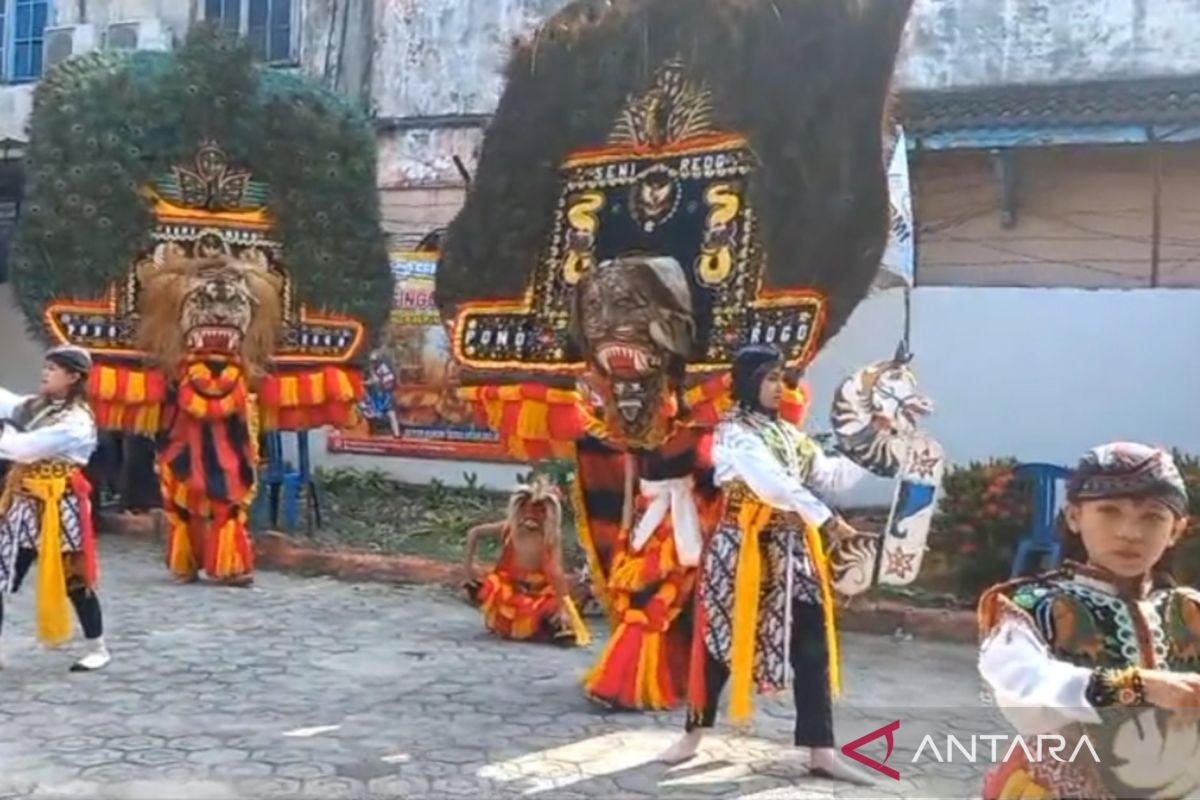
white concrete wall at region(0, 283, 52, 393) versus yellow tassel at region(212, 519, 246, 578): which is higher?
white concrete wall at region(0, 283, 52, 393)

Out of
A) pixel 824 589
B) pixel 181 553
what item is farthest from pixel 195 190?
pixel 824 589

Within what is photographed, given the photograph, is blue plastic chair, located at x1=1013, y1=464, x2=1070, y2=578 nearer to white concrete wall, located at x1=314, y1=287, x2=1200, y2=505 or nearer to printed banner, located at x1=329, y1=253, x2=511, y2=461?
white concrete wall, located at x1=314, y1=287, x2=1200, y2=505

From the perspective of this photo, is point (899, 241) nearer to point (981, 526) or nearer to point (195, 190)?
point (981, 526)

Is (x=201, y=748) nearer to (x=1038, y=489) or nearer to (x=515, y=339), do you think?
(x=515, y=339)

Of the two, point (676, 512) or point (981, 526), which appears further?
point (981, 526)

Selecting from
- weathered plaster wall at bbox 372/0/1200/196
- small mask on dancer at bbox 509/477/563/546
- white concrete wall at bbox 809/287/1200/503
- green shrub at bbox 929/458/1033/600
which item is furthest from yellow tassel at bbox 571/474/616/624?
weathered plaster wall at bbox 372/0/1200/196

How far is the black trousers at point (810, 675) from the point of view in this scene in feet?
15.5

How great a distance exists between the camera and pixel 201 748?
5.07 metres

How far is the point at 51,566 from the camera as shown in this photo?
19.8ft

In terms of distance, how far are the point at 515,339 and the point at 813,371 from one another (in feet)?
13.2

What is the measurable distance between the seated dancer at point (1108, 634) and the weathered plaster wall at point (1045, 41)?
8.79 metres

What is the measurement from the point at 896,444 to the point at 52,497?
3.50 m

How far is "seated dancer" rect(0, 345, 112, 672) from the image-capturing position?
5.94m

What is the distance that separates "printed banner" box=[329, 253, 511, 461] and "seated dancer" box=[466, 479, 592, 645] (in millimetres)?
4771
